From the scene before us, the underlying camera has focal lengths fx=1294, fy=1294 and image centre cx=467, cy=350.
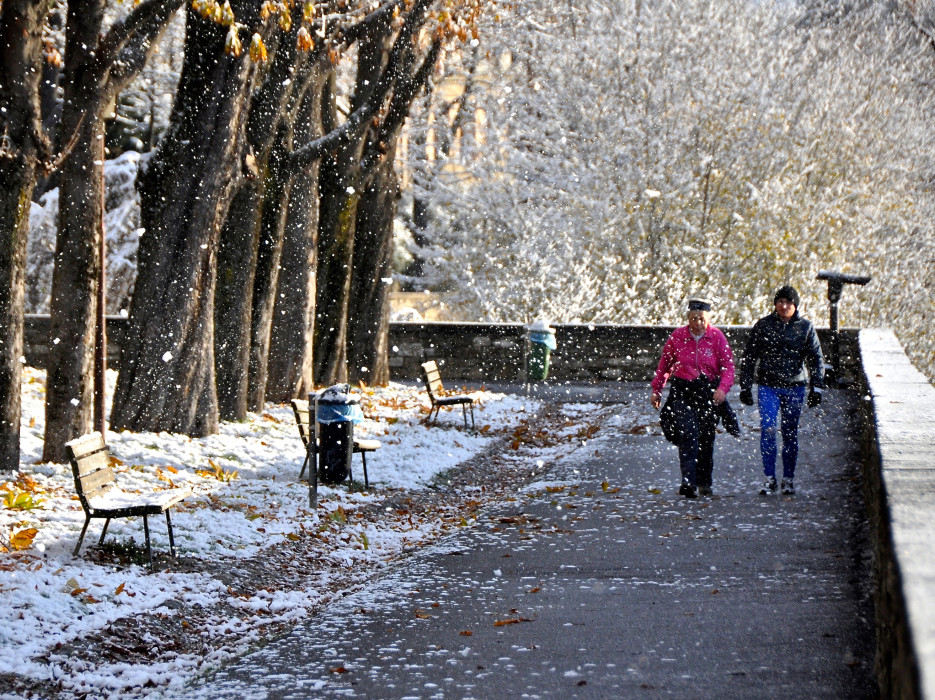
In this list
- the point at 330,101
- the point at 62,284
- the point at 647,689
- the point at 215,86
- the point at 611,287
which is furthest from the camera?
the point at 611,287

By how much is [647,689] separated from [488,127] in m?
29.8

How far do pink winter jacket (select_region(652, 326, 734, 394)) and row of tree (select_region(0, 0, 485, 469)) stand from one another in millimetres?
4345

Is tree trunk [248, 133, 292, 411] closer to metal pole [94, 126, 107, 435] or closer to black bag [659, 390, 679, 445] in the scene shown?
metal pole [94, 126, 107, 435]

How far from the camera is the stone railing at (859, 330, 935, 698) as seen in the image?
11.0 ft

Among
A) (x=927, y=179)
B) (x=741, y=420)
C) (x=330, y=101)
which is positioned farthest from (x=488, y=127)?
(x=741, y=420)

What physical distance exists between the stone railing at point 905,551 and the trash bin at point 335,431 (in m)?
4.43

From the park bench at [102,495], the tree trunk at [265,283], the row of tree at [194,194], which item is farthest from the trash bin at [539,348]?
the park bench at [102,495]

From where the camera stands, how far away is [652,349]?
23.5 m

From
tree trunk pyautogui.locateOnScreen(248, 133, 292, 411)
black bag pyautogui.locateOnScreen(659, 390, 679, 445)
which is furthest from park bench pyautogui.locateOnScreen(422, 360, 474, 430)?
black bag pyautogui.locateOnScreen(659, 390, 679, 445)

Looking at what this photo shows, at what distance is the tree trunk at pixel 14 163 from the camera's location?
33.1 ft

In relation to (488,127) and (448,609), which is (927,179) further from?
(448,609)

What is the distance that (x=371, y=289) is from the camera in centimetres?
2138

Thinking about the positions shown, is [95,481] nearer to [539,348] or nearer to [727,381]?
[727,381]

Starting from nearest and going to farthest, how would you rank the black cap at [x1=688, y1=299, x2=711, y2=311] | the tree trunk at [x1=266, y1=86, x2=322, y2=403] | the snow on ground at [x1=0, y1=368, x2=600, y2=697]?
the snow on ground at [x1=0, y1=368, x2=600, y2=697] < the black cap at [x1=688, y1=299, x2=711, y2=311] < the tree trunk at [x1=266, y1=86, x2=322, y2=403]
